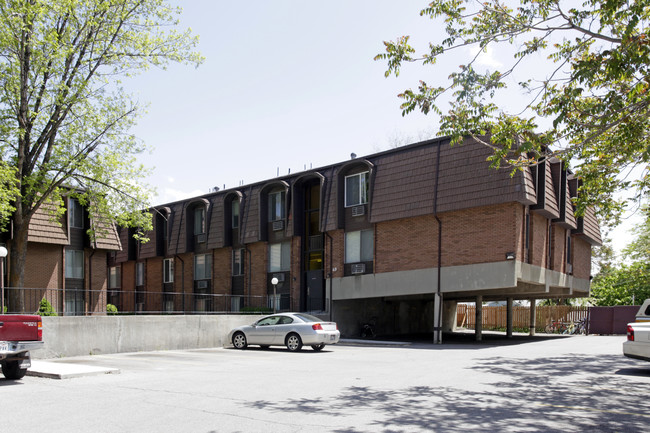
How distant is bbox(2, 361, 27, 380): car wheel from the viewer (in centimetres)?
1222

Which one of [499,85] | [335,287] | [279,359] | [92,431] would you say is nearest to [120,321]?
[279,359]

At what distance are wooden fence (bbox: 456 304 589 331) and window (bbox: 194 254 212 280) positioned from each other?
1916 cm

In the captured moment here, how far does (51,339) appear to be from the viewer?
18.4 meters

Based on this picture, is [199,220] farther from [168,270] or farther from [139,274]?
[139,274]

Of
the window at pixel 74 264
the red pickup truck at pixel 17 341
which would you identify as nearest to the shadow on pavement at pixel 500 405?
the red pickup truck at pixel 17 341

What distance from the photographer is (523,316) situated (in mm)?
40906

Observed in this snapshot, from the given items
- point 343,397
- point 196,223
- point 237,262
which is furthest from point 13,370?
point 196,223

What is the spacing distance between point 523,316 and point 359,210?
18.0m

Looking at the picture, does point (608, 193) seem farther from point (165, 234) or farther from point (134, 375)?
point (165, 234)

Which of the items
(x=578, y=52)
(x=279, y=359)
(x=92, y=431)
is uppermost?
(x=578, y=52)

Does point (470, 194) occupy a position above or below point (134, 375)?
above

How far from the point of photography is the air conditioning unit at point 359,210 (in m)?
29.2

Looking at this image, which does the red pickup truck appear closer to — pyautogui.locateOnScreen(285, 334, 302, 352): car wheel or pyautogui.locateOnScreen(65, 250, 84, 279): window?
pyautogui.locateOnScreen(285, 334, 302, 352): car wheel

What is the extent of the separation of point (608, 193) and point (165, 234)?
29684mm
